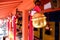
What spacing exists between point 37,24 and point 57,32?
2.00m

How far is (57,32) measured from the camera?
2.95m

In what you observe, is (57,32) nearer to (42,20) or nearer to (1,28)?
(42,20)

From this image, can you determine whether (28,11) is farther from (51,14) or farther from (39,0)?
(39,0)

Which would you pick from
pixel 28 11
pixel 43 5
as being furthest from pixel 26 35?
pixel 43 5

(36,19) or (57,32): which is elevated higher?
(36,19)

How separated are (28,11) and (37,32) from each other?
2608 millimetres

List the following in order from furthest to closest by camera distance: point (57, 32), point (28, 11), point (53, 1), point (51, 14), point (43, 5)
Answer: point (57, 32) → point (28, 11) → point (51, 14) → point (43, 5) → point (53, 1)

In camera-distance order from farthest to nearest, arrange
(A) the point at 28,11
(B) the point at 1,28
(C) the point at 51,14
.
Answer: (B) the point at 1,28 → (A) the point at 28,11 → (C) the point at 51,14

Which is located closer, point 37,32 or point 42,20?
point 42,20

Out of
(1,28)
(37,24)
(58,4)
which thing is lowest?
(1,28)

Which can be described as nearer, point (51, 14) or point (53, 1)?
point (53, 1)

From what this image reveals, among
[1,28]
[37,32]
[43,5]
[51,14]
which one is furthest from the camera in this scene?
[1,28]

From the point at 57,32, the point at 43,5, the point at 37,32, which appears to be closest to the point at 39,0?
the point at 43,5

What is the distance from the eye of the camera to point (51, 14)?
7.00 ft
